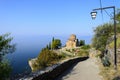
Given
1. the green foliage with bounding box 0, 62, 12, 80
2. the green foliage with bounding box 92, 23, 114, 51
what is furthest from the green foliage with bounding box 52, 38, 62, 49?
the green foliage with bounding box 0, 62, 12, 80

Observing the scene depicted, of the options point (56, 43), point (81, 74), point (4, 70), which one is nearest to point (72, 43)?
point (56, 43)

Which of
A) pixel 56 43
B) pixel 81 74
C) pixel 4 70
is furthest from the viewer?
pixel 56 43

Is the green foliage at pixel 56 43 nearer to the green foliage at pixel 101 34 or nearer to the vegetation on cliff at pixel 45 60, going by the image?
the green foliage at pixel 101 34

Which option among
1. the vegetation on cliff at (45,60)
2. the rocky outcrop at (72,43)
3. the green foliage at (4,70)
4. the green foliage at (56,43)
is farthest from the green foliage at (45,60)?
the rocky outcrop at (72,43)

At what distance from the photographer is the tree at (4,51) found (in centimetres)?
1808

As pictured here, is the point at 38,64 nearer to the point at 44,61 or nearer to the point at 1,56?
the point at 44,61

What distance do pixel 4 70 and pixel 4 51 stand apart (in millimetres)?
2131

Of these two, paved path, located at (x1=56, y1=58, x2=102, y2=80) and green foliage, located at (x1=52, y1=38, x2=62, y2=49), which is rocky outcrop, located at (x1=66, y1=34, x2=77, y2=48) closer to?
green foliage, located at (x1=52, y1=38, x2=62, y2=49)

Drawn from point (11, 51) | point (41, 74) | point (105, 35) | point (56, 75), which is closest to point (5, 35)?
point (11, 51)

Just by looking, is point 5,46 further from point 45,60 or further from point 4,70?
point 45,60

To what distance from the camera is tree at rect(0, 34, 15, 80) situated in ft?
59.3

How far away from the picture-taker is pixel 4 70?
18.2 m

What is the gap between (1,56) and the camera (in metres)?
19.7

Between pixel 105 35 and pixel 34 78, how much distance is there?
3588cm
